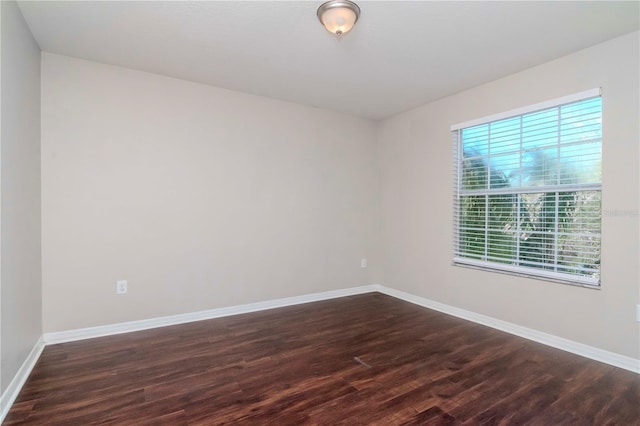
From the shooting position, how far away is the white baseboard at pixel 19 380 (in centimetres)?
178

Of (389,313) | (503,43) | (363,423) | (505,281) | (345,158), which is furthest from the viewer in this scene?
(345,158)

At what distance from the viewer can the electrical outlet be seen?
297cm

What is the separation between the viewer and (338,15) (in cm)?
204

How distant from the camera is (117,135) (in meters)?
2.96

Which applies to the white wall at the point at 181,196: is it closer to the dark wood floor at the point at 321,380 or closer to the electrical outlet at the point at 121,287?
the electrical outlet at the point at 121,287

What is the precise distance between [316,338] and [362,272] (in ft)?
5.84

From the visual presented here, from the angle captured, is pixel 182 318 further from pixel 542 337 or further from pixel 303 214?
pixel 542 337

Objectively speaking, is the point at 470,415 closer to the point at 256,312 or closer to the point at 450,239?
the point at 450,239

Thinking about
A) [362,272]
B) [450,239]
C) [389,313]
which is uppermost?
[450,239]

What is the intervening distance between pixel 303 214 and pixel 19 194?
263 cm

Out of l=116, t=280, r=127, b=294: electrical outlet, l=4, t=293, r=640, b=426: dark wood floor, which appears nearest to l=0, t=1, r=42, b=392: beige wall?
l=4, t=293, r=640, b=426: dark wood floor

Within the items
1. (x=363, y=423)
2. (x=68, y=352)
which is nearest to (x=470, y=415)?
(x=363, y=423)

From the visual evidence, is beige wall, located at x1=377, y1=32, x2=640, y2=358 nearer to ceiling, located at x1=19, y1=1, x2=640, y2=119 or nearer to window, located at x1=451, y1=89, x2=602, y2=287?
window, located at x1=451, y1=89, x2=602, y2=287

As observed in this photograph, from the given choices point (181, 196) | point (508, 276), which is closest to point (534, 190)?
point (508, 276)
